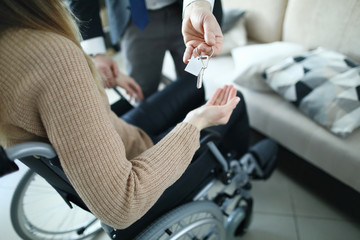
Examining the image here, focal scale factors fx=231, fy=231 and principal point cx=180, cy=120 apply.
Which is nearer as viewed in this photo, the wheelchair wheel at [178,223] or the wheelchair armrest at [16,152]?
the wheelchair armrest at [16,152]

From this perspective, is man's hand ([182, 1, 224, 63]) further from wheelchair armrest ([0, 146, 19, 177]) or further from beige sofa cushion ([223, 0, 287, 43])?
beige sofa cushion ([223, 0, 287, 43])

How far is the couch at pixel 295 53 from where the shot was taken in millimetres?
793

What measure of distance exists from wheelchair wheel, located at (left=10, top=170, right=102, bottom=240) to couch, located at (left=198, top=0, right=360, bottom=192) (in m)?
0.70

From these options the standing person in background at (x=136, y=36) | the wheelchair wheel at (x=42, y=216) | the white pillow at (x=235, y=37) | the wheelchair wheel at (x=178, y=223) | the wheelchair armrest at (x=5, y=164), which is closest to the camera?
the wheelchair armrest at (x=5, y=164)

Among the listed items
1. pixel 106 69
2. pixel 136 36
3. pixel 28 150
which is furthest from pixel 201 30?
pixel 136 36

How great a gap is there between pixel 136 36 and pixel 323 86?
757mm

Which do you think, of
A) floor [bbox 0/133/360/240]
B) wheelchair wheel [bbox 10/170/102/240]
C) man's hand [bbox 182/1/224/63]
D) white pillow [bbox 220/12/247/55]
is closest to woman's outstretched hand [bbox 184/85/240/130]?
man's hand [bbox 182/1/224/63]

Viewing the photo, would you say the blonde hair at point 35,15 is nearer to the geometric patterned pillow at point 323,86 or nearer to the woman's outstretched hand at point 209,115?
the woman's outstretched hand at point 209,115

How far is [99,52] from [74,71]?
534 mm

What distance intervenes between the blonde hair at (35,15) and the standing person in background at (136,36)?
29cm

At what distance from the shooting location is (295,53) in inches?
41.3

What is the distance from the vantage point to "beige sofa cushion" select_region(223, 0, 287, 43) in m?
1.19

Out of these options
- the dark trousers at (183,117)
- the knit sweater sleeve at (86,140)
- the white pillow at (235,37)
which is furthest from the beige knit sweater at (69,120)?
the white pillow at (235,37)

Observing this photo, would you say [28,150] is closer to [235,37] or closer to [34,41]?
[34,41]
